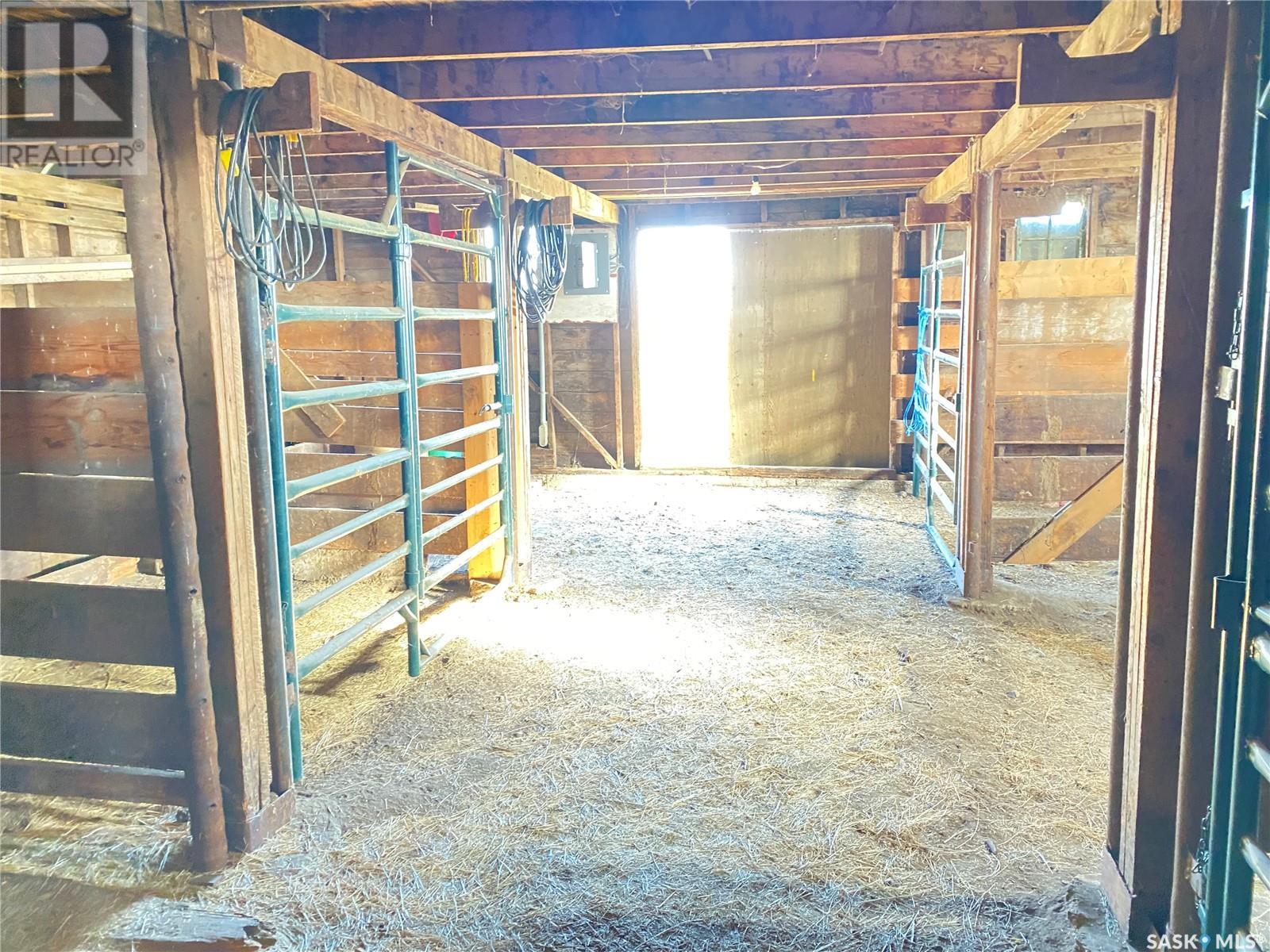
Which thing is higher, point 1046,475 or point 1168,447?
point 1168,447

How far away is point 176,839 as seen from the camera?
2410mm

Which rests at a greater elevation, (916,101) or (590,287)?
(916,101)

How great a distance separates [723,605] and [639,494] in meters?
2.79

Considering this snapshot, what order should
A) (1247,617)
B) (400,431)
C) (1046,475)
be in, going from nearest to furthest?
1. (1247,617)
2. (400,431)
3. (1046,475)

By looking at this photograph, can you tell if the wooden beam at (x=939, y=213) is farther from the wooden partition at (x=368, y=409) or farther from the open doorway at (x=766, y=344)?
the open doorway at (x=766, y=344)

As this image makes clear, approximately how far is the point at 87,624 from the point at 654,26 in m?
2.28

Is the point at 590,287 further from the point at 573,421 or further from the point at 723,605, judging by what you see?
the point at 723,605

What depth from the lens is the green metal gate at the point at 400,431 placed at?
2605 millimetres

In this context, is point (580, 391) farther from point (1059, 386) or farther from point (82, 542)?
point (82, 542)

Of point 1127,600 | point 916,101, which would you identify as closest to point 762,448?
point 916,101

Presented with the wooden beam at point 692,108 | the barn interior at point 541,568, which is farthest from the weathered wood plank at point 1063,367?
the wooden beam at point 692,108

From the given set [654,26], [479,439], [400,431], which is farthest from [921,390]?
[654,26]

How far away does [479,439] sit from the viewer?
4.34 meters

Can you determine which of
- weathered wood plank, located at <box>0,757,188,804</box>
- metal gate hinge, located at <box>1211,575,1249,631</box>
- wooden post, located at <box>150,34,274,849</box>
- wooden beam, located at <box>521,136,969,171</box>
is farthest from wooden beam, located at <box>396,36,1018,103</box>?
weathered wood plank, located at <box>0,757,188,804</box>
